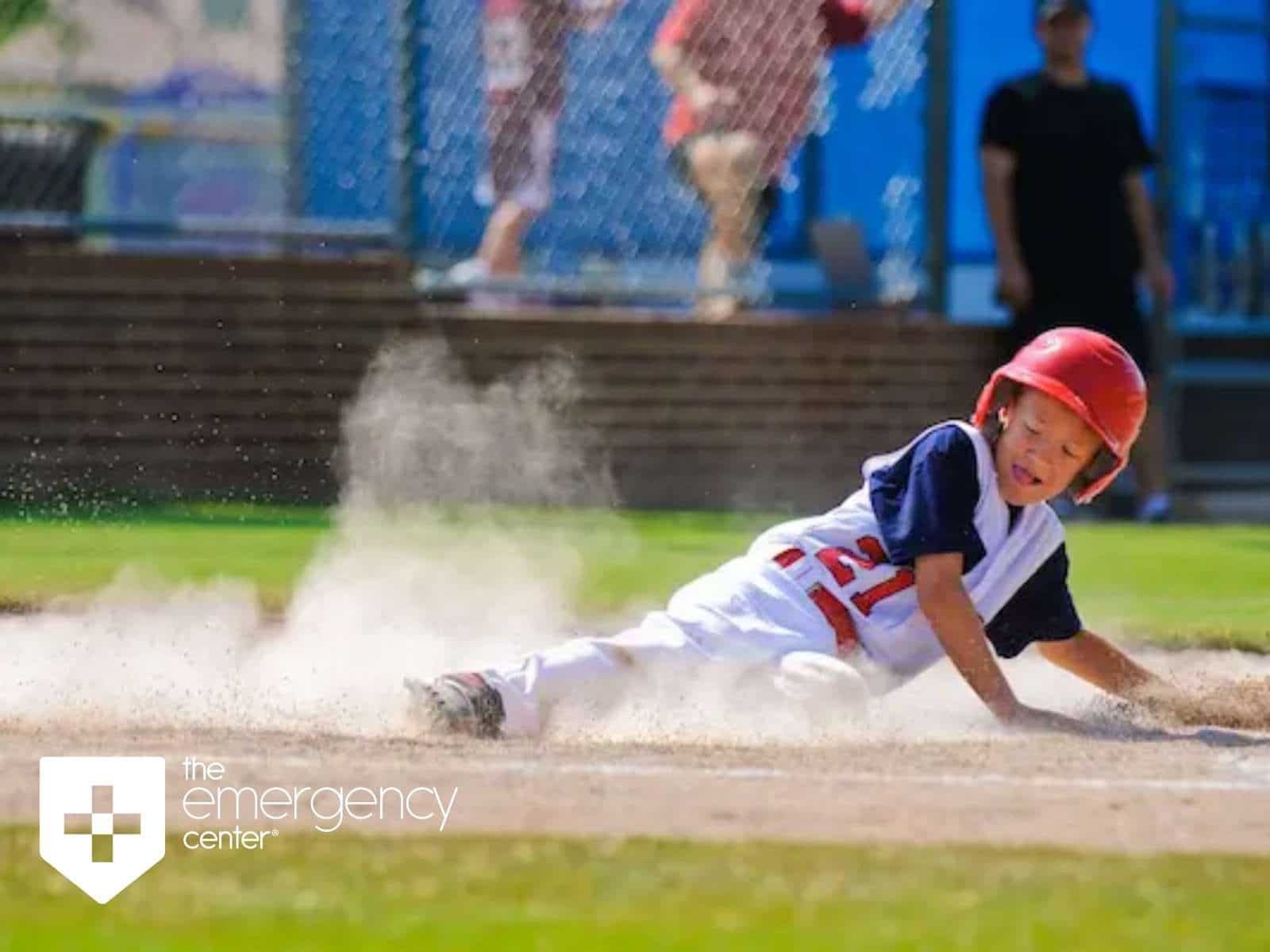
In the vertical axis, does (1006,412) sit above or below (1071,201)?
above

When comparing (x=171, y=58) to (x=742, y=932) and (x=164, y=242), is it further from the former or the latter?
(x=742, y=932)

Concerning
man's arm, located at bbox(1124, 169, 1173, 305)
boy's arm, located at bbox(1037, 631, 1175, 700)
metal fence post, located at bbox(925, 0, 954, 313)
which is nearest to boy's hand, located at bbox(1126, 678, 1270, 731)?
boy's arm, located at bbox(1037, 631, 1175, 700)

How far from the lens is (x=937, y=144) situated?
13.9 metres

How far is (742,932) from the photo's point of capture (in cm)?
383

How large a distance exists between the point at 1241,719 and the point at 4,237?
22.6 feet

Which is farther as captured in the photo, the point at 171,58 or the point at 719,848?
the point at 171,58

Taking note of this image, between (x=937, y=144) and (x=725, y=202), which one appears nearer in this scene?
(x=725, y=202)

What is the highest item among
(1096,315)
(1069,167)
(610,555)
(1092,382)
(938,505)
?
(1092,382)

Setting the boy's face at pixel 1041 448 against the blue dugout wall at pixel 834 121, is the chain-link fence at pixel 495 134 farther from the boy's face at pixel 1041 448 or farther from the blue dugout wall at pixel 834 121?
the boy's face at pixel 1041 448

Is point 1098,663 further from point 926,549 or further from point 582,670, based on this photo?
point 582,670

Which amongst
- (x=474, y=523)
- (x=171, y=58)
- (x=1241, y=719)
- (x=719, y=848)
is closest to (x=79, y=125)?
(x=171, y=58)

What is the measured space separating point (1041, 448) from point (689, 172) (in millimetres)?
7307

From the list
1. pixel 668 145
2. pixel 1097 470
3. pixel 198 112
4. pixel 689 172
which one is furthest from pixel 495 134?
pixel 1097 470

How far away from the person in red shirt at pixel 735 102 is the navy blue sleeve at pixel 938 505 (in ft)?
23.0
